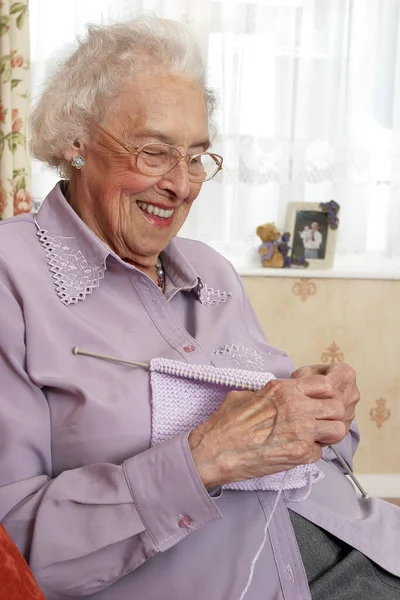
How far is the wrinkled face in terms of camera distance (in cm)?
134

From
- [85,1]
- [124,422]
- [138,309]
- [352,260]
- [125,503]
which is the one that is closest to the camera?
[125,503]

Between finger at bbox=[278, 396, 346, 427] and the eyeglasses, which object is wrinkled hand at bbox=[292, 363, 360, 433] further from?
the eyeglasses

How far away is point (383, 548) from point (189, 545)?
0.32 meters

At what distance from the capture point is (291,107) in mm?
2896

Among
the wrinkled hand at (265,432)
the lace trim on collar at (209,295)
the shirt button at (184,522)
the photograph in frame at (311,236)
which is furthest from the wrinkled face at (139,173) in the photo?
the photograph in frame at (311,236)

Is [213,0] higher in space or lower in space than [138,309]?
higher

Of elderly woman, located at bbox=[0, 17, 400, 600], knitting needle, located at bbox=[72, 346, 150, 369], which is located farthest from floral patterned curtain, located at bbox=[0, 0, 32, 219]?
knitting needle, located at bbox=[72, 346, 150, 369]

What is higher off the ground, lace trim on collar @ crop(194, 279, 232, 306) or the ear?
the ear

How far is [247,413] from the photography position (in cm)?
109

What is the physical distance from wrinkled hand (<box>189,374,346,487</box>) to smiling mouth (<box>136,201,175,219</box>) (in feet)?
1.34

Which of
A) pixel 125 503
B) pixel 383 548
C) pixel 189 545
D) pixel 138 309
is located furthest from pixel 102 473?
pixel 383 548

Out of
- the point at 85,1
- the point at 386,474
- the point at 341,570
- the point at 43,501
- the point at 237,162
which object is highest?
the point at 85,1

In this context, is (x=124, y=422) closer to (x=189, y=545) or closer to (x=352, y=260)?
(x=189, y=545)

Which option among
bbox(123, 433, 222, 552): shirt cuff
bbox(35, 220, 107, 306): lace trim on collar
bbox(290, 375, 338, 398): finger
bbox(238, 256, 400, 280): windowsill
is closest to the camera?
bbox(123, 433, 222, 552): shirt cuff
